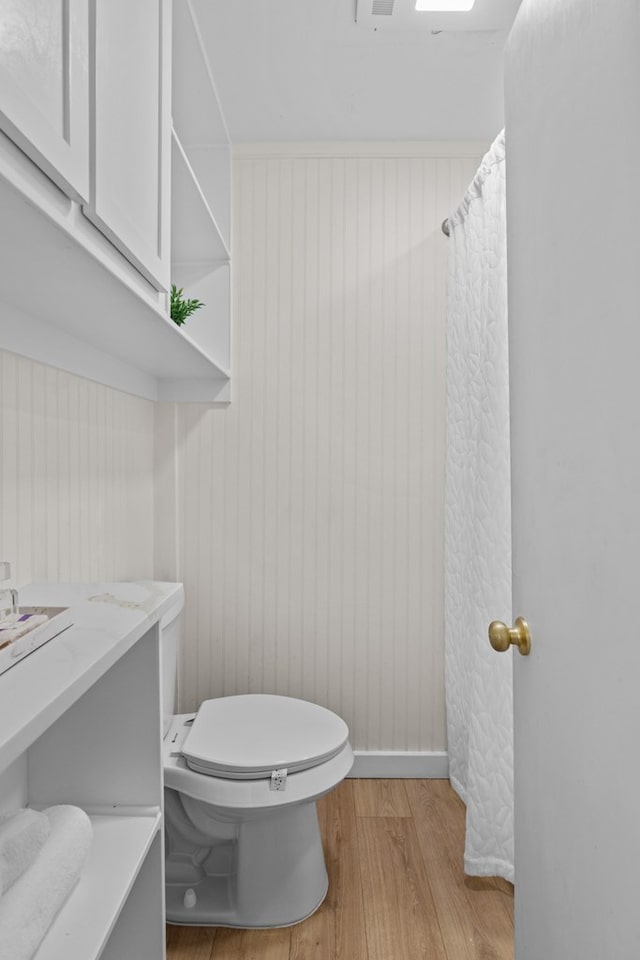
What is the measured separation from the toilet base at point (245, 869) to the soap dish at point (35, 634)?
0.84 metres

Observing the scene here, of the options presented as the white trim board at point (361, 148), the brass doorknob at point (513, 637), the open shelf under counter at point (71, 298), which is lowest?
the brass doorknob at point (513, 637)

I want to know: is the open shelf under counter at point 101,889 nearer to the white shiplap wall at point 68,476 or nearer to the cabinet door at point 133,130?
the white shiplap wall at point 68,476

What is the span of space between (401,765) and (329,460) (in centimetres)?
108

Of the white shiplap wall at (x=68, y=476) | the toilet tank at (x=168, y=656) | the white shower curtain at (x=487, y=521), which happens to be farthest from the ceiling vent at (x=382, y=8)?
the toilet tank at (x=168, y=656)

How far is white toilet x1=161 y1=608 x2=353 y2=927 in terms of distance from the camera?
4.52 ft

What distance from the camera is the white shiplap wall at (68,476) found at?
42.1 inches

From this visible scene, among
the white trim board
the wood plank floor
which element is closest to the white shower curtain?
the wood plank floor

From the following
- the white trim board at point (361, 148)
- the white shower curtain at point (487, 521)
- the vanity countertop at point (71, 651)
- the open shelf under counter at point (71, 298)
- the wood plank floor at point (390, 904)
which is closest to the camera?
the vanity countertop at point (71, 651)

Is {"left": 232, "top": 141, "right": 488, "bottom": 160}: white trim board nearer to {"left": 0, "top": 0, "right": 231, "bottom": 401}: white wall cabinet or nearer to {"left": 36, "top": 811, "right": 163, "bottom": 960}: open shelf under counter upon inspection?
{"left": 0, "top": 0, "right": 231, "bottom": 401}: white wall cabinet

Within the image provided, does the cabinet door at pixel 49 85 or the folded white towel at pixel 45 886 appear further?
the folded white towel at pixel 45 886

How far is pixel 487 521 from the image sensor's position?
62.1 inches

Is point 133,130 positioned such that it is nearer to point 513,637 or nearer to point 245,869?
point 513,637

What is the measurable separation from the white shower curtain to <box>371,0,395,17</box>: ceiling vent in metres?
0.40

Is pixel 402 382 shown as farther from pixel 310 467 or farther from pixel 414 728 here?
pixel 414 728
